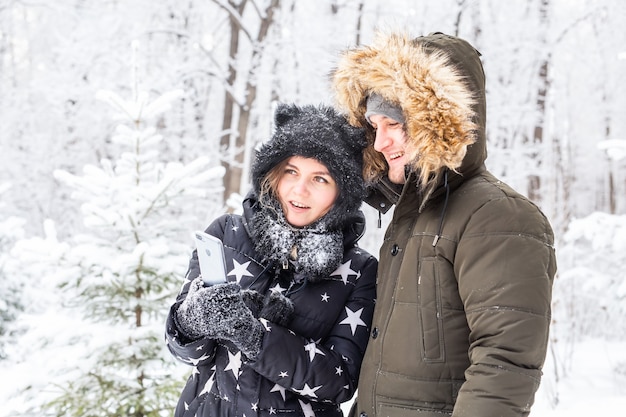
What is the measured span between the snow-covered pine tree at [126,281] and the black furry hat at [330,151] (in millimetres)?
1487

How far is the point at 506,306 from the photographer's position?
5.34 feet

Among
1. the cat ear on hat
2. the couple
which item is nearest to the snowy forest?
the cat ear on hat

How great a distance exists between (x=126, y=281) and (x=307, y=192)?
1.99 metres

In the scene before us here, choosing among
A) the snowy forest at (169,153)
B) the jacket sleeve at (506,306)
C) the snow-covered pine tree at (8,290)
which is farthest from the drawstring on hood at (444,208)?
the snow-covered pine tree at (8,290)

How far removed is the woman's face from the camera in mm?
2543

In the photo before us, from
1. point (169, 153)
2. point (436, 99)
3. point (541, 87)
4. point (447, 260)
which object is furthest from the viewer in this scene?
point (169, 153)

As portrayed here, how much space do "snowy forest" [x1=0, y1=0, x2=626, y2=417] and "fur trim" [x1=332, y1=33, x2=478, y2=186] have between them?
22 centimetres

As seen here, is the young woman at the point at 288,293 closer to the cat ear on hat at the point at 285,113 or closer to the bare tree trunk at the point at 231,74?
the cat ear on hat at the point at 285,113

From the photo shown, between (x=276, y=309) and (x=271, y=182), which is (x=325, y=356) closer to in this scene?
(x=276, y=309)

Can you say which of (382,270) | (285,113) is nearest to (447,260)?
(382,270)

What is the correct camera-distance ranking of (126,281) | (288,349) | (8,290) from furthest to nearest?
(8,290) < (126,281) < (288,349)

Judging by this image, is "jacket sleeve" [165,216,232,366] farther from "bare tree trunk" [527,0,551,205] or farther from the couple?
"bare tree trunk" [527,0,551,205]

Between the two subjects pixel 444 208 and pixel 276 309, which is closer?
pixel 444 208

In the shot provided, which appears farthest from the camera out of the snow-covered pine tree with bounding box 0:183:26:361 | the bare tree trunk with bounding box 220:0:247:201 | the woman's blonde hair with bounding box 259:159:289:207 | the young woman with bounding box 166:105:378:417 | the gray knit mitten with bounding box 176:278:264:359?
the bare tree trunk with bounding box 220:0:247:201
